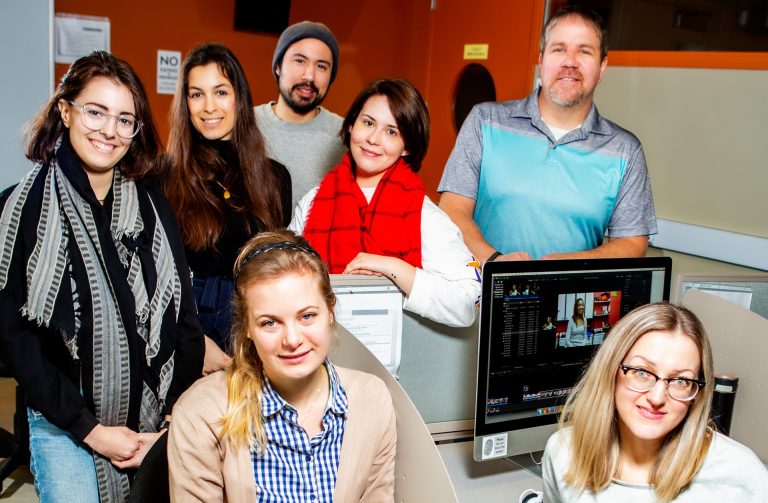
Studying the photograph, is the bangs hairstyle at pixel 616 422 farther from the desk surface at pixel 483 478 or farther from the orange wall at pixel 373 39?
the orange wall at pixel 373 39

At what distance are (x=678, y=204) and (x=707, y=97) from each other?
1.43ft

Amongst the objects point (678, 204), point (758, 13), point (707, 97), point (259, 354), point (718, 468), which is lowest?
point (718, 468)

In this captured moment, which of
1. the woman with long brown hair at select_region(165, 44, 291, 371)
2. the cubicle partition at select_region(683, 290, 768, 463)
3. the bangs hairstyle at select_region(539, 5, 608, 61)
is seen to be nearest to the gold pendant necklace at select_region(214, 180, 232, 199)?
the woman with long brown hair at select_region(165, 44, 291, 371)

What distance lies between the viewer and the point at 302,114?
274 cm

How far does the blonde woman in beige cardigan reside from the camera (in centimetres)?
134

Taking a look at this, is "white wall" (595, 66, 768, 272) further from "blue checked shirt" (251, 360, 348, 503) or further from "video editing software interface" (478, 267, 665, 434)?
"blue checked shirt" (251, 360, 348, 503)

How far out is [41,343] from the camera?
1.66 m

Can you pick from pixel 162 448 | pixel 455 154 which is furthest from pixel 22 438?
pixel 455 154

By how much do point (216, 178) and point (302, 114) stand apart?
749 mm

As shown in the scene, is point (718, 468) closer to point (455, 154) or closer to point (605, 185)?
point (605, 185)

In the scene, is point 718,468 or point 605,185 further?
point 605,185

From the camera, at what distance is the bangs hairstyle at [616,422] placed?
52.6 inches

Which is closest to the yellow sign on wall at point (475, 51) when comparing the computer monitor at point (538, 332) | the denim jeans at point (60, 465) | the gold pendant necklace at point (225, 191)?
the gold pendant necklace at point (225, 191)

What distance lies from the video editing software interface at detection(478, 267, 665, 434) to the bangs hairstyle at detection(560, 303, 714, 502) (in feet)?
0.64
